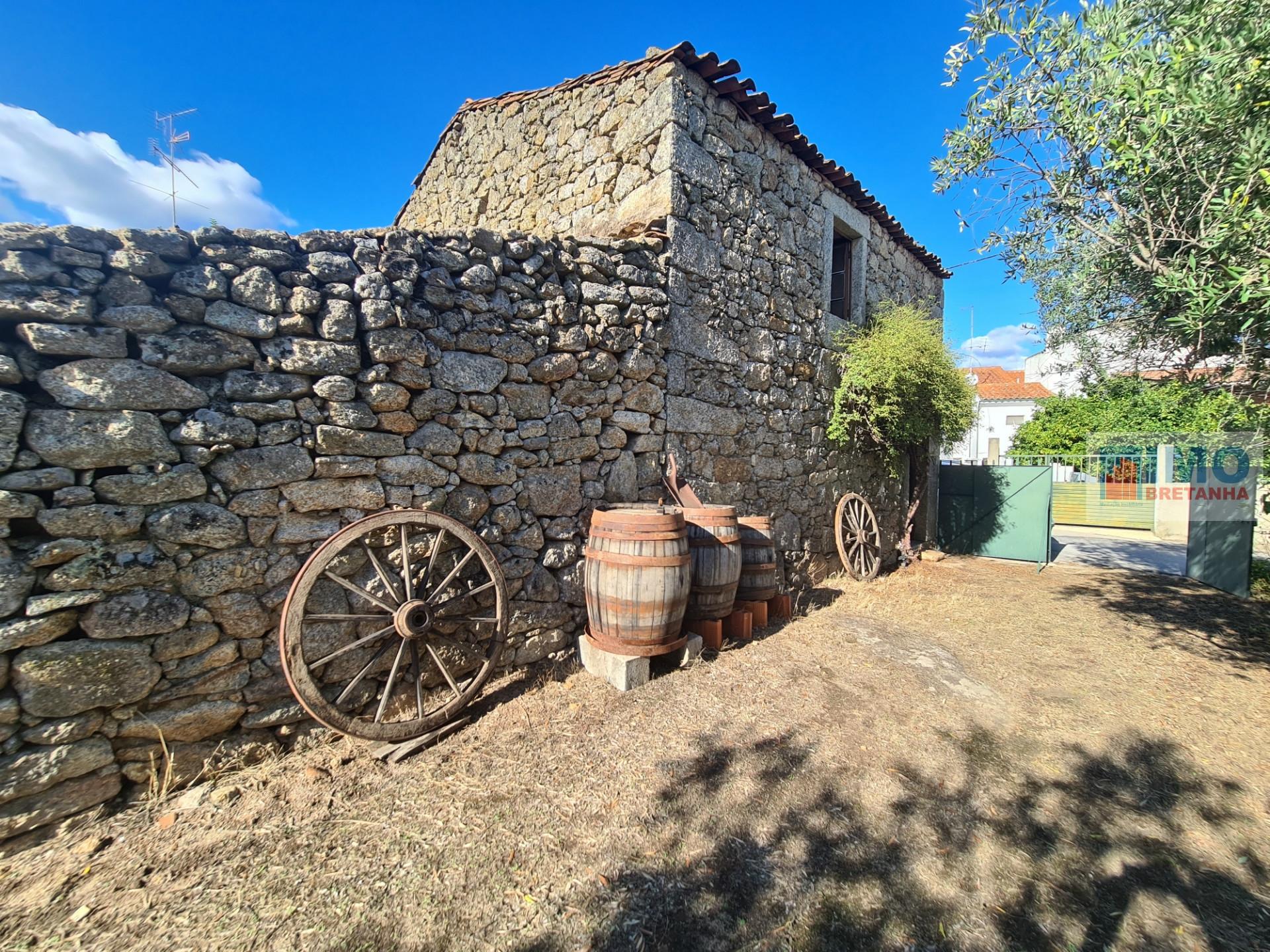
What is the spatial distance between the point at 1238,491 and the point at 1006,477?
96.7 inches

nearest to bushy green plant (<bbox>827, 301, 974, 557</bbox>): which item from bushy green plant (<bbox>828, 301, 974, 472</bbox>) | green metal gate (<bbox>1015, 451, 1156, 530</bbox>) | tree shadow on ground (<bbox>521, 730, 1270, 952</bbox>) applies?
bushy green plant (<bbox>828, 301, 974, 472</bbox>)

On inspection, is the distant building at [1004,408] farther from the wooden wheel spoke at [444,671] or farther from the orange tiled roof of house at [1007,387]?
the wooden wheel spoke at [444,671]

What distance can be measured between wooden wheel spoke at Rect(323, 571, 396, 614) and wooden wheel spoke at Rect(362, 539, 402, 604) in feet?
0.20

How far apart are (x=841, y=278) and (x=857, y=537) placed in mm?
3522

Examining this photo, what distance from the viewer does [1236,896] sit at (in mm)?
1927

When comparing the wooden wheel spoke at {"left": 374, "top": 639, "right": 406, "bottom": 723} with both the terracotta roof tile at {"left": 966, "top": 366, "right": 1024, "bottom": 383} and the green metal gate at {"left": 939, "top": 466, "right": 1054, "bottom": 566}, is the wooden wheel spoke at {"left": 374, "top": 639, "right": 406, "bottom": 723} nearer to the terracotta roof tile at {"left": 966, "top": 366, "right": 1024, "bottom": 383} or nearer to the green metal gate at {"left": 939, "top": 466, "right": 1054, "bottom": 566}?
the green metal gate at {"left": 939, "top": 466, "right": 1054, "bottom": 566}

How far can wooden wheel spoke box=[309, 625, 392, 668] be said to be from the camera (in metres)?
2.63

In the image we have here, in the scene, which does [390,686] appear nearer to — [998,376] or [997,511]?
[997,511]

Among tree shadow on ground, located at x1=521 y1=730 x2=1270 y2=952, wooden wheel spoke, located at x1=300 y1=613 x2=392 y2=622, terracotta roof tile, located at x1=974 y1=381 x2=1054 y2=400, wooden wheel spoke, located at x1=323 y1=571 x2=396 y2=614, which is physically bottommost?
tree shadow on ground, located at x1=521 y1=730 x2=1270 y2=952

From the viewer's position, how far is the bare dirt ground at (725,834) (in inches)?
69.6

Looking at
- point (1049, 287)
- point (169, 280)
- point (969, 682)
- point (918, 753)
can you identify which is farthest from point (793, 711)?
point (1049, 287)

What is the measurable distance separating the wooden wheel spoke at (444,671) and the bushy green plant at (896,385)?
4.96 metres

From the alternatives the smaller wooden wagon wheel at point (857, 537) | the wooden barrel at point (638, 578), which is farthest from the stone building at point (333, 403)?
the smaller wooden wagon wheel at point (857, 537)

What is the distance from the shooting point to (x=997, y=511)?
8469mm
